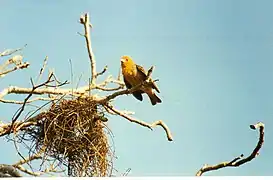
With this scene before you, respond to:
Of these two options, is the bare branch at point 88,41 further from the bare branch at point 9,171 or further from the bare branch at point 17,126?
the bare branch at point 9,171

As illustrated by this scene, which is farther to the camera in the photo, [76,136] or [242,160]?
[76,136]

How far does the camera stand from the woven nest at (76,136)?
117 inches

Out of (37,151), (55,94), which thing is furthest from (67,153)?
(55,94)

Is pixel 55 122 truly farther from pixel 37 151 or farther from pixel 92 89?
pixel 92 89

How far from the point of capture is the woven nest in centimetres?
298

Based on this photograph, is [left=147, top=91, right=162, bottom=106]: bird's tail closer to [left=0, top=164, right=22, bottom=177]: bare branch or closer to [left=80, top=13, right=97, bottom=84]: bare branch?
[left=80, top=13, right=97, bottom=84]: bare branch

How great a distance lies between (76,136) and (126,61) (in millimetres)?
2002

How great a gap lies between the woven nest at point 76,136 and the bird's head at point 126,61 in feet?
5.67

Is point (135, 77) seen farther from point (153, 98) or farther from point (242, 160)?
point (242, 160)

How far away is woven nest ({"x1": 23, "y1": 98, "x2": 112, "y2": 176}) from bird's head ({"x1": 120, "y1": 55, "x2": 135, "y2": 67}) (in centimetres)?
173

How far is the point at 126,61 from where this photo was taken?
4969mm

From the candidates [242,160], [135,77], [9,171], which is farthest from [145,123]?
[9,171]

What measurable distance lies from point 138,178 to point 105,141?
1759mm

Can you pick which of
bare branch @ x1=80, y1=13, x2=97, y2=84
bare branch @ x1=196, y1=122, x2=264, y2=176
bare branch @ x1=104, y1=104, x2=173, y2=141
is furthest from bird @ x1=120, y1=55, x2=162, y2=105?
bare branch @ x1=196, y1=122, x2=264, y2=176
